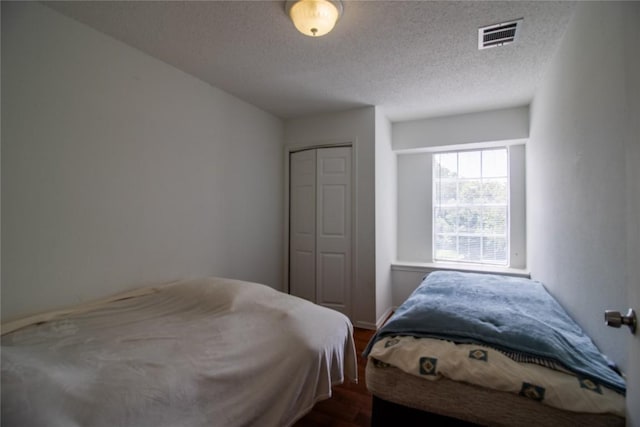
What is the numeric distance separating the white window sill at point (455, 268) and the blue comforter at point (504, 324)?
45.8 inches

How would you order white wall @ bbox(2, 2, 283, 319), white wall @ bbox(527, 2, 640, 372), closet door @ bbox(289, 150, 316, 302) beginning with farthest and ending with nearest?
closet door @ bbox(289, 150, 316, 302) < white wall @ bbox(2, 2, 283, 319) < white wall @ bbox(527, 2, 640, 372)

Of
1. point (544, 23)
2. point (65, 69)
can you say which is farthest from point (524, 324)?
point (65, 69)

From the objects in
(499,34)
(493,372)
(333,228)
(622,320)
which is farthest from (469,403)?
(333,228)

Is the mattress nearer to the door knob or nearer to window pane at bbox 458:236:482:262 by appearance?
the door knob

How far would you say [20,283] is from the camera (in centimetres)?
159

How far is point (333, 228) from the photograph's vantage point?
3494 millimetres

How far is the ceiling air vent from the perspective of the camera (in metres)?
1.87

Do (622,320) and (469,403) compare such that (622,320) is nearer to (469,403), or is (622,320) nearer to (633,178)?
(633,178)

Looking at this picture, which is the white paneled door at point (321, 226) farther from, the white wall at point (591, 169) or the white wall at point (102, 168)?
the white wall at point (591, 169)

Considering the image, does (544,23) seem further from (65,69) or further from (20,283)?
(20,283)

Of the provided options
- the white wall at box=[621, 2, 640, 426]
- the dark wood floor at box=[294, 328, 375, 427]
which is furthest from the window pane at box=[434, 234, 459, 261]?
the white wall at box=[621, 2, 640, 426]

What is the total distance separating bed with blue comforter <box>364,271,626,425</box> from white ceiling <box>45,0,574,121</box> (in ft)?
5.98

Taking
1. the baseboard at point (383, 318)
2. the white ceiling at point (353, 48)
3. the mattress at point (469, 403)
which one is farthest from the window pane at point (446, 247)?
the mattress at point (469, 403)

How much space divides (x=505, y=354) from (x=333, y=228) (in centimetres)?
236
